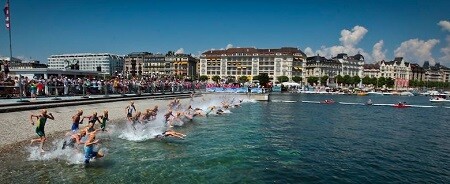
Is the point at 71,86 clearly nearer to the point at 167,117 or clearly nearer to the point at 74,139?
the point at 167,117

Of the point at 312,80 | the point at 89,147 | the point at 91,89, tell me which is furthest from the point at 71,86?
the point at 312,80

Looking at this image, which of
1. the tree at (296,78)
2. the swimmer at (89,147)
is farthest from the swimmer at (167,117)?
the tree at (296,78)

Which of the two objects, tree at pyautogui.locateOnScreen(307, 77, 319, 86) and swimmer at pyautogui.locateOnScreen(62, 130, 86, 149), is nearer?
swimmer at pyautogui.locateOnScreen(62, 130, 86, 149)

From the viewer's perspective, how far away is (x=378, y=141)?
82.2 feet

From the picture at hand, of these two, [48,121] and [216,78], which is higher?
[216,78]

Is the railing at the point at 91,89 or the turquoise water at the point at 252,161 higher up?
the railing at the point at 91,89

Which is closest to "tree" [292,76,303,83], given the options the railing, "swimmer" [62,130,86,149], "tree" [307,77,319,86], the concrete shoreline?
"tree" [307,77,319,86]

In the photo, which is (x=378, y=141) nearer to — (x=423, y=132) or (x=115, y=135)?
(x=423, y=132)

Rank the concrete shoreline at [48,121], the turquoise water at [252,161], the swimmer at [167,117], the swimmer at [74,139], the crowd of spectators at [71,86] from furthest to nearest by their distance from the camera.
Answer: the crowd of spectators at [71,86] < the swimmer at [167,117] < the concrete shoreline at [48,121] < the swimmer at [74,139] < the turquoise water at [252,161]

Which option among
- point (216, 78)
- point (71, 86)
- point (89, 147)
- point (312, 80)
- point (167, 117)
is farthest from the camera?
point (216, 78)

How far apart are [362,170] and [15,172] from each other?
15008 millimetres

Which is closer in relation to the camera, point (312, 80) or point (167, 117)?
point (167, 117)

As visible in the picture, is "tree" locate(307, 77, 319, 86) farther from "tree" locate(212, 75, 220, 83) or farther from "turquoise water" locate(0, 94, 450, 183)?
"turquoise water" locate(0, 94, 450, 183)

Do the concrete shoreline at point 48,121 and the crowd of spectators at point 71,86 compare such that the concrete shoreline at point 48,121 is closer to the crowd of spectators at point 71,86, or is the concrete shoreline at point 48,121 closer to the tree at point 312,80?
the crowd of spectators at point 71,86
